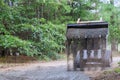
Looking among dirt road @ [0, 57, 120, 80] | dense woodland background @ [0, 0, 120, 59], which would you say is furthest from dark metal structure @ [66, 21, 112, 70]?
dense woodland background @ [0, 0, 120, 59]

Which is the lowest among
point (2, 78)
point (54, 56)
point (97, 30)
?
point (54, 56)

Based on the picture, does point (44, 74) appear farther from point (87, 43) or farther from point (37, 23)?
point (37, 23)

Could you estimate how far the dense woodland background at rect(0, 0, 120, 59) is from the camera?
16.3 m

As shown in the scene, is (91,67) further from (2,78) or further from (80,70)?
(2,78)

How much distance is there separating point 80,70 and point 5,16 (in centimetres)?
706

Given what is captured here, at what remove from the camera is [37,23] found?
17.8 metres

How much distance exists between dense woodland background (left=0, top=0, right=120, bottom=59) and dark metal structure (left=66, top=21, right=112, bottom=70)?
4.59m

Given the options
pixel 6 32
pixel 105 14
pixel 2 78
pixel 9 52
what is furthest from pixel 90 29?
pixel 105 14

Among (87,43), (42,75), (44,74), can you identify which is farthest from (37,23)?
(42,75)

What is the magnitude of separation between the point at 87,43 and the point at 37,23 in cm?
660

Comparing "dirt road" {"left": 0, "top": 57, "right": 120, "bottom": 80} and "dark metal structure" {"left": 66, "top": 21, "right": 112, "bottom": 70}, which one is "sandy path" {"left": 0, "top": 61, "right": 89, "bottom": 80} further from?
"dark metal structure" {"left": 66, "top": 21, "right": 112, "bottom": 70}

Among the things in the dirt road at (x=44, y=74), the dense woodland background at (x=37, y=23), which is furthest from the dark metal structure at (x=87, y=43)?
the dense woodland background at (x=37, y=23)

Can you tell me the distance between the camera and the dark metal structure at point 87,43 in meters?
11.8

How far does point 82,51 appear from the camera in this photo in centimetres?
1200
